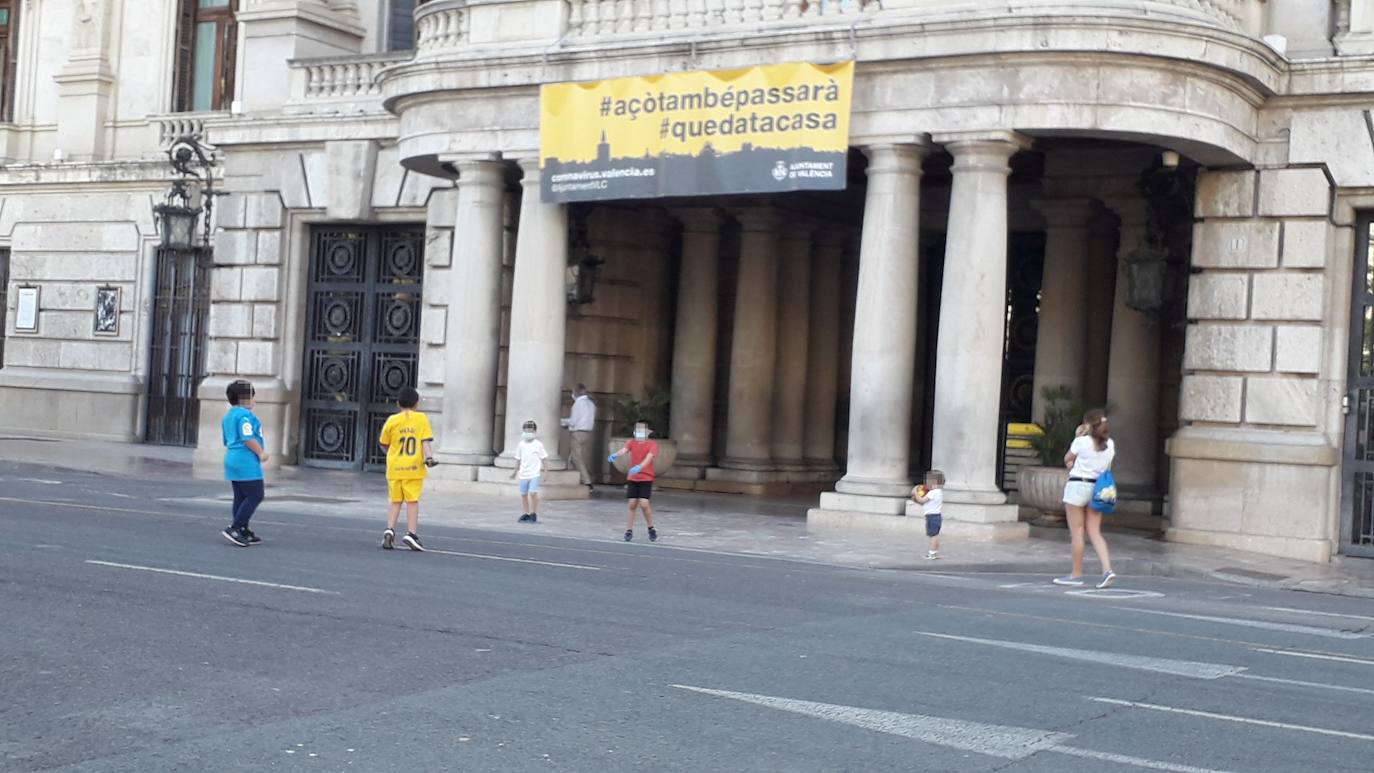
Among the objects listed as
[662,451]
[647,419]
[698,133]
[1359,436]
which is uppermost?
[698,133]

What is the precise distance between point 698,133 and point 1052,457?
6.32 m

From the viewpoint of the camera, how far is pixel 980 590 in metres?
15.6

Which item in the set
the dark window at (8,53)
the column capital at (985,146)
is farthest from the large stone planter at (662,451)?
the dark window at (8,53)

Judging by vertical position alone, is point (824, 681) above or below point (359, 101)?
below

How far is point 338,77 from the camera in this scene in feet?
95.3

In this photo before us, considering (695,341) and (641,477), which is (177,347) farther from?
(641,477)

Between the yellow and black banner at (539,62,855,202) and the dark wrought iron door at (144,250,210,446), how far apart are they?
11.6 m

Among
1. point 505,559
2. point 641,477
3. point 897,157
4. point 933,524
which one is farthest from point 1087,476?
point 897,157

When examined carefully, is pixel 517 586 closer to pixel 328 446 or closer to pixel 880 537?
pixel 880 537

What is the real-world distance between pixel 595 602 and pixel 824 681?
133 inches

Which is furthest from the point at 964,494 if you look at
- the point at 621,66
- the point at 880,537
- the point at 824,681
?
the point at 824,681

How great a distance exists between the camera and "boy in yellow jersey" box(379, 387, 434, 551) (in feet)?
54.3

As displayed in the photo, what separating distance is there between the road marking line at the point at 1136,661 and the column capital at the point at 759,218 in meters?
17.1

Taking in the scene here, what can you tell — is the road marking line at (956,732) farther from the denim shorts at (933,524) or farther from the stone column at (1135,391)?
the stone column at (1135,391)
